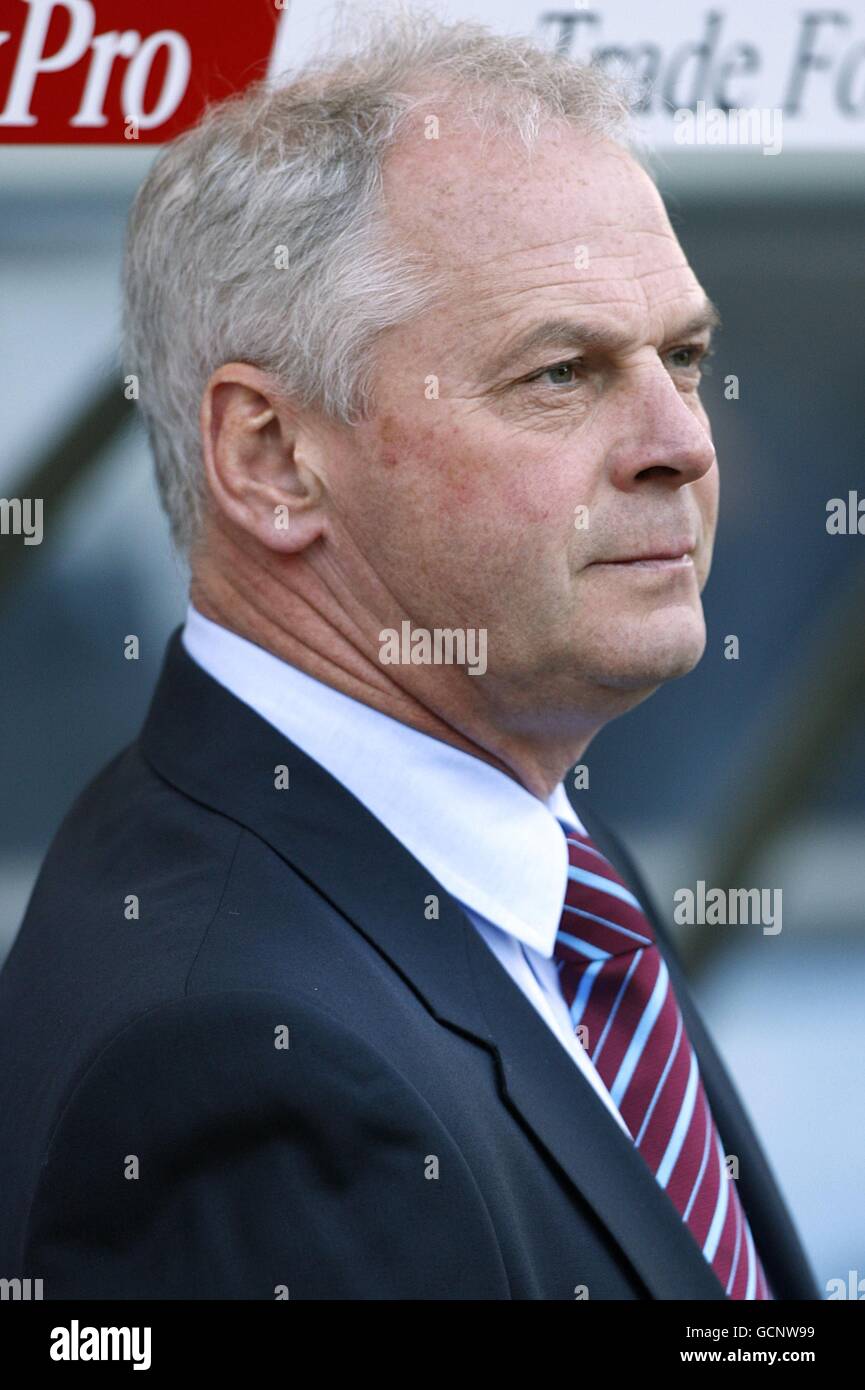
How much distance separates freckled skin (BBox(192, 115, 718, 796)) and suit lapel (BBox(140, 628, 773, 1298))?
13 cm

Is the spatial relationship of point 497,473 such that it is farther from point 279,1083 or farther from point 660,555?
point 279,1083

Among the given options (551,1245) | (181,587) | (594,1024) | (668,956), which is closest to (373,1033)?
(551,1245)

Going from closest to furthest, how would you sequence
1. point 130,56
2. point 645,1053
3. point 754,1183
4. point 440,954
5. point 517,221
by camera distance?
point 440,954 < point 517,221 < point 645,1053 < point 754,1183 < point 130,56

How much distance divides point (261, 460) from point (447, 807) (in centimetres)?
42

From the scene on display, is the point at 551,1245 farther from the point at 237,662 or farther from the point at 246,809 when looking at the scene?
the point at 237,662

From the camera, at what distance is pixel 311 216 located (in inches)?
Result: 57.9

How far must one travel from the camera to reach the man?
1.26 m

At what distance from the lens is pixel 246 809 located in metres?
1.37

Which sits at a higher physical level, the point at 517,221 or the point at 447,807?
the point at 517,221

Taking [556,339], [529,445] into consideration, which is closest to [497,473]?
[529,445]

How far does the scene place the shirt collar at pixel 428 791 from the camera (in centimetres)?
144

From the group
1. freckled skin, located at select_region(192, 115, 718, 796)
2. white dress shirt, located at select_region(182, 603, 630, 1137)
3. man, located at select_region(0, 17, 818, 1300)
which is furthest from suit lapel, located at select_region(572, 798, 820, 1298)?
freckled skin, located at select_region(192, 115, 718, 796)

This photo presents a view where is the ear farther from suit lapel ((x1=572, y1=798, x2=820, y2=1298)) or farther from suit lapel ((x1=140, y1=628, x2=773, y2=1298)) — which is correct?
suit lapel ((x1=572, y1=798, x2=820, y2=1298))

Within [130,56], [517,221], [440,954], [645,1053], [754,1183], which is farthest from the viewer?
[130,56]
